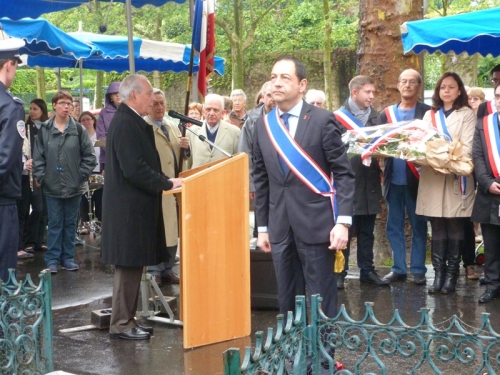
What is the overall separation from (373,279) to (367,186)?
1012 mm

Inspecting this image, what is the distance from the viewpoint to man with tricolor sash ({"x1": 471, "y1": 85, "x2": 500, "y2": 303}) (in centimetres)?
739

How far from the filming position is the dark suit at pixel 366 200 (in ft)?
26.6

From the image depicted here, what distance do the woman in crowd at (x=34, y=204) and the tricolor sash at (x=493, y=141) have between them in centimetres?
608

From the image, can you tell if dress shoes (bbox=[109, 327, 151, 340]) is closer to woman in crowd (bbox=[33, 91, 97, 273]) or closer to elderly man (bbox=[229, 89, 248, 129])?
woman in crowd (bbox=[33, 91, 97, 273])

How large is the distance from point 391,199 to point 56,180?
13.2ft

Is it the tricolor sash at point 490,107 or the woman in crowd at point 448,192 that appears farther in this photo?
the tricolor sash at point 490,107

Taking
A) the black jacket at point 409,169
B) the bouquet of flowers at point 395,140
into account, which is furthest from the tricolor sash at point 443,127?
the black jacket at point 409,169

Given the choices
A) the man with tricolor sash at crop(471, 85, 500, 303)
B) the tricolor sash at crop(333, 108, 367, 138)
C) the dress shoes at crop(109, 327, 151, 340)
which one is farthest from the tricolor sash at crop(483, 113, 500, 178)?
the dress shoes at crop(109, 327, 151, 340)

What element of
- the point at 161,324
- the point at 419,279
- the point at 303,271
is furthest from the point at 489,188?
the point at 161,324

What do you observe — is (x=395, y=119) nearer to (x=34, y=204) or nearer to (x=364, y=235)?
(x=364, y=235)

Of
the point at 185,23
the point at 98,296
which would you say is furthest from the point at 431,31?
the point at 185,23

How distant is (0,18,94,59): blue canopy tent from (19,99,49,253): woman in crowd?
1.08 metres

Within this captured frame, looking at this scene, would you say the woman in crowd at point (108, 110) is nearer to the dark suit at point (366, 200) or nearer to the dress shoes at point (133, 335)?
the dark suit at point (366, 200)

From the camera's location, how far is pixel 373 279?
836 centimetres
